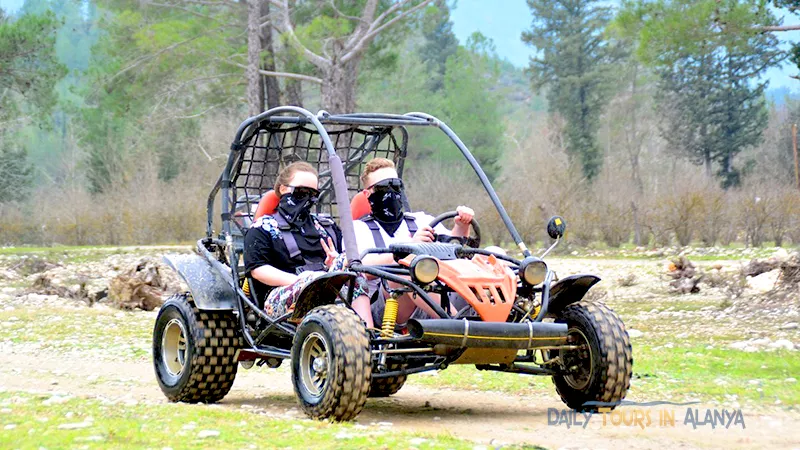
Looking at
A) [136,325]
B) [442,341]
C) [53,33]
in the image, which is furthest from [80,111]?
[442,341]

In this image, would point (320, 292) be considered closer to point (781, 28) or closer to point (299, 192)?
point (299, 192)

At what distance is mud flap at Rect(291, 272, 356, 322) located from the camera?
7.72 metres

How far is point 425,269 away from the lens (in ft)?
24.2

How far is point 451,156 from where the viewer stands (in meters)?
62.9

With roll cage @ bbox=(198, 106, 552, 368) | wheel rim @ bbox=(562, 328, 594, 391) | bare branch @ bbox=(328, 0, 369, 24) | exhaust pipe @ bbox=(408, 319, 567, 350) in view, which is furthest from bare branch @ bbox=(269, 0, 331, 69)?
exhaust pipe @ bbox=(408, 319, 567, 350)

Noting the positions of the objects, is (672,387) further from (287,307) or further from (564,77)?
(564,77)

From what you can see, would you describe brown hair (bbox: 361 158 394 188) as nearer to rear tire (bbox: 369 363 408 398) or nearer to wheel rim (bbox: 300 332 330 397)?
wheel rim (bbox: 300 332 330 397)

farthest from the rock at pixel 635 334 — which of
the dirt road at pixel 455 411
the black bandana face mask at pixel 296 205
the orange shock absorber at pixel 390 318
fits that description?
the orange shock absorber at pixel 390 318

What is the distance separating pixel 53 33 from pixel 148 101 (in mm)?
4190

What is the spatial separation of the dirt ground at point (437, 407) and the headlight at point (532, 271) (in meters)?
0.98

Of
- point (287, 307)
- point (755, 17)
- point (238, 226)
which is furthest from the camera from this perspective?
point (755, 17)

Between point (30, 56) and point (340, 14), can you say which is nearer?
point (340, 14)

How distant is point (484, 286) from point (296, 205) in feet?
6.63

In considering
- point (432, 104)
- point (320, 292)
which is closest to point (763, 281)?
point (320, 292)
